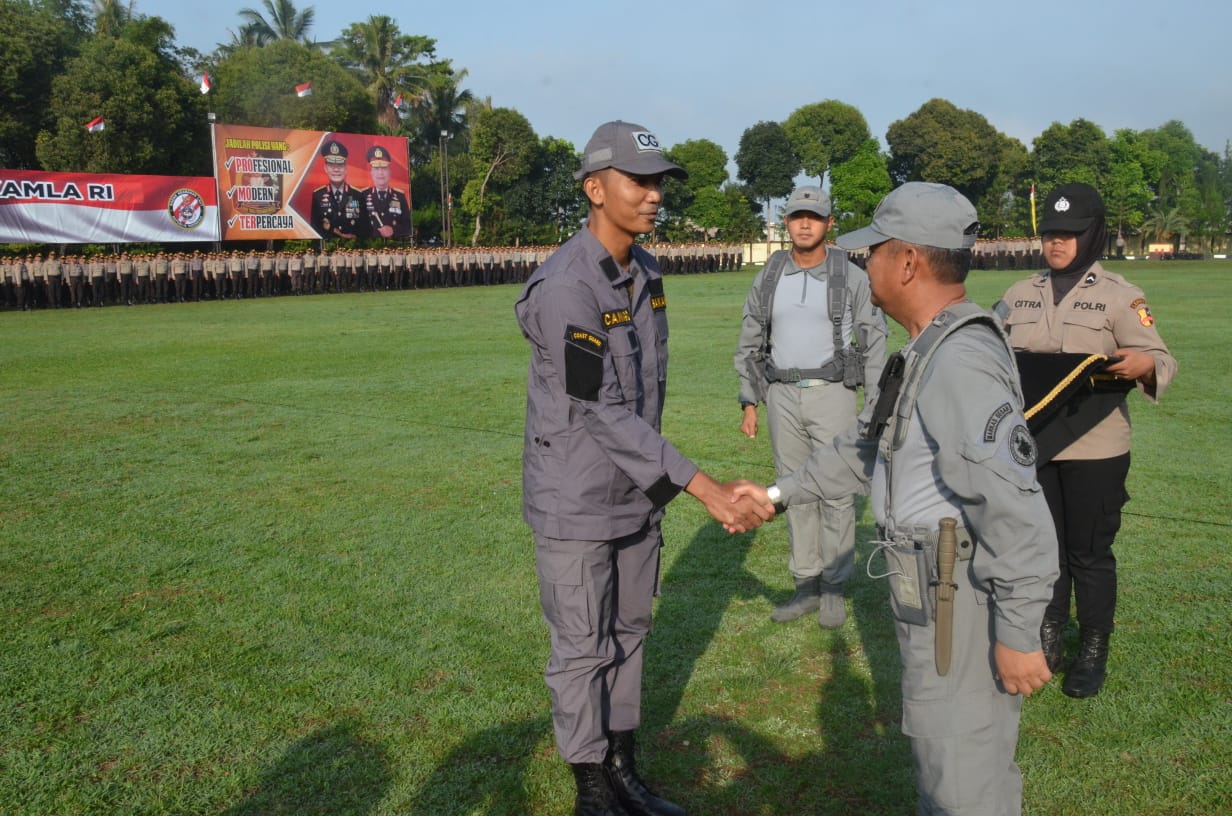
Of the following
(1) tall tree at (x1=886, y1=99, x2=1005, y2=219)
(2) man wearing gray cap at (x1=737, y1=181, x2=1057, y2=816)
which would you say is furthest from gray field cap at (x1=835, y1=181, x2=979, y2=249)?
(1) tall tree at (x1=886, y1=99, x2=1005, y2=219)

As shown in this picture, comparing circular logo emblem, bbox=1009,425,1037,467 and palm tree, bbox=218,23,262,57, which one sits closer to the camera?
circular logo emblem, bbox=1009,425,1037,467

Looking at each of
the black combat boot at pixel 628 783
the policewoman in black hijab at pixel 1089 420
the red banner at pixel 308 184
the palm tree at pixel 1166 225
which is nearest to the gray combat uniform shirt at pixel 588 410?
the black combat boot at pixel 628 783

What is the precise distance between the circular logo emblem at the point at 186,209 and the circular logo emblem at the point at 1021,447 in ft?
110

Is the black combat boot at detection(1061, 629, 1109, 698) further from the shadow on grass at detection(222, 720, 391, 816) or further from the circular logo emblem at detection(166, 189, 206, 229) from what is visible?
the circular logo emblem at detection(166, 189, 206, 229)

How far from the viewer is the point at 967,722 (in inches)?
92.4

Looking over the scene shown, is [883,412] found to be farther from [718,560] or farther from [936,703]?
[718,560]

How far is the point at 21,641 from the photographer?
454 cm

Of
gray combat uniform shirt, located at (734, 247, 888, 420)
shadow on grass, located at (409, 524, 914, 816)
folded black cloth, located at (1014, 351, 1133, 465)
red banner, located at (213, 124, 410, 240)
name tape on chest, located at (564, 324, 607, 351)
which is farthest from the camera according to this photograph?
red banner, located at (213, 124, 410, 240)

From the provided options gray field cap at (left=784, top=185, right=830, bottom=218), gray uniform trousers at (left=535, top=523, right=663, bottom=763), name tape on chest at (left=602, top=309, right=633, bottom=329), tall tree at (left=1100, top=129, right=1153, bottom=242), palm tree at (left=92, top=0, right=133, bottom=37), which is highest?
palm tree at (left=92, top=0, right=133, bottom=37)

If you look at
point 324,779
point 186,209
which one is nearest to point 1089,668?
point 324,779

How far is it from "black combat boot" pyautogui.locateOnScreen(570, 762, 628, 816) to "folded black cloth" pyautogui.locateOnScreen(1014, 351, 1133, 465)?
1793 millimetres

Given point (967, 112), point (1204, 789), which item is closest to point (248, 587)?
point (1204, 789)

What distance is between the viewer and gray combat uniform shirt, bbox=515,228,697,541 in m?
2.99

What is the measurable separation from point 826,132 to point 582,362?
92.1 m
